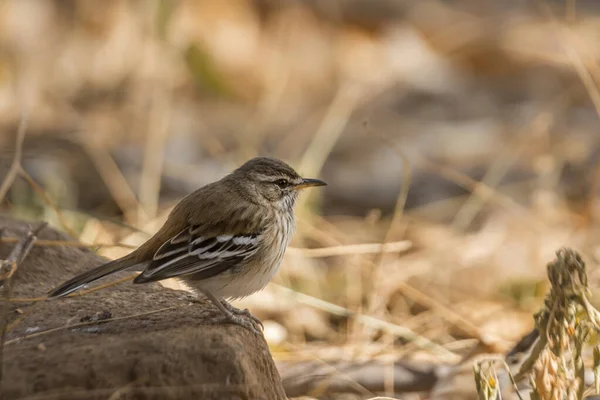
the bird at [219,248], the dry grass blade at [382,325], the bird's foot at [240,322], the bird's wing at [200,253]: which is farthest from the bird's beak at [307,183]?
the bird's foot at [240,322]

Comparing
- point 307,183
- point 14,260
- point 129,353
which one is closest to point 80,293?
point 14,260

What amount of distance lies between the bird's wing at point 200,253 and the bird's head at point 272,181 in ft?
1.62

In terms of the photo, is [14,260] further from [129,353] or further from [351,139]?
[351,139]

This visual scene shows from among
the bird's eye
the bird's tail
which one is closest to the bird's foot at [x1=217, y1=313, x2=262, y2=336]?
the bird's tail

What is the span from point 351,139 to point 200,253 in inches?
293

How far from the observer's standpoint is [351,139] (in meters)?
12.0

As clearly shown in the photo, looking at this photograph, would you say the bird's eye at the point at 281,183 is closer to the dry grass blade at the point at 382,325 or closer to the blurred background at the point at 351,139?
the blurred background at the point at 351,139

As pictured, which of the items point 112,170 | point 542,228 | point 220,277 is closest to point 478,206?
point 542,228

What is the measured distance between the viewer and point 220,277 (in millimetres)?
4797

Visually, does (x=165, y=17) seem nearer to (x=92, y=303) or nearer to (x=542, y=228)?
(x=542, y=228)

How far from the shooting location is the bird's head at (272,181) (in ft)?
17.6

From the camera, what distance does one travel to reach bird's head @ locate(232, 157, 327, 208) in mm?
5375

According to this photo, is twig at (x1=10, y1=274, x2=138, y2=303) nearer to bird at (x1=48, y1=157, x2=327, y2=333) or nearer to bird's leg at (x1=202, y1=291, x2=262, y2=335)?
bird at (x1=48, y1=157, x2=327, y2=333)

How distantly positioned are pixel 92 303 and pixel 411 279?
12.6ft
